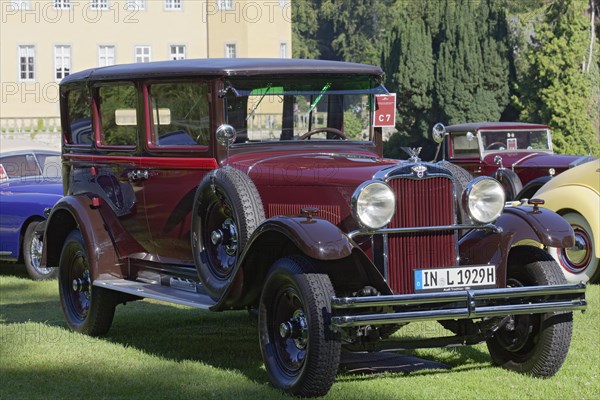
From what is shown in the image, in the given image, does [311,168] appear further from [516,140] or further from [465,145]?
[516,140]

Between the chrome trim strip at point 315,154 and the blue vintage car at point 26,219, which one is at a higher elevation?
the chrome trim strip at point 315,154

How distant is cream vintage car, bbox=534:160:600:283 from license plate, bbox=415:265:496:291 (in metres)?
5.48

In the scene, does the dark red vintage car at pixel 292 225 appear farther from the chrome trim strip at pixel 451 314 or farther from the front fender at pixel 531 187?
the front fender at pixel 531 187

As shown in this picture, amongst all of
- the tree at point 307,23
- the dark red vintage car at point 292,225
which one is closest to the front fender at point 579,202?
the dark red vintage car at point 292,225

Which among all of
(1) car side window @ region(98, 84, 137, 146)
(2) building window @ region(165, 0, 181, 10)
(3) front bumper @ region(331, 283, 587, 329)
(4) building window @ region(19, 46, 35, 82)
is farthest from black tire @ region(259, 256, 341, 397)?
(4) building window @ region(19, 46, 35, 82)

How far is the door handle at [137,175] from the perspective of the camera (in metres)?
8.25

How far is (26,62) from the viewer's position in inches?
1923

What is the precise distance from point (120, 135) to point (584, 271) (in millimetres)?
5791

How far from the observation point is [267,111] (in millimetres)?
7984

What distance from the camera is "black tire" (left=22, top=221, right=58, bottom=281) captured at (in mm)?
12984

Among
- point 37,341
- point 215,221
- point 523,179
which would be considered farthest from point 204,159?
point 523,179

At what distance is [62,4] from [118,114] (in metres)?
41.1

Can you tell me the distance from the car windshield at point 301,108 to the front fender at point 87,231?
153cm

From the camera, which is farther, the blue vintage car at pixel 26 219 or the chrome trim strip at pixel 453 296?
the blue vintage car at pixel 26 219
